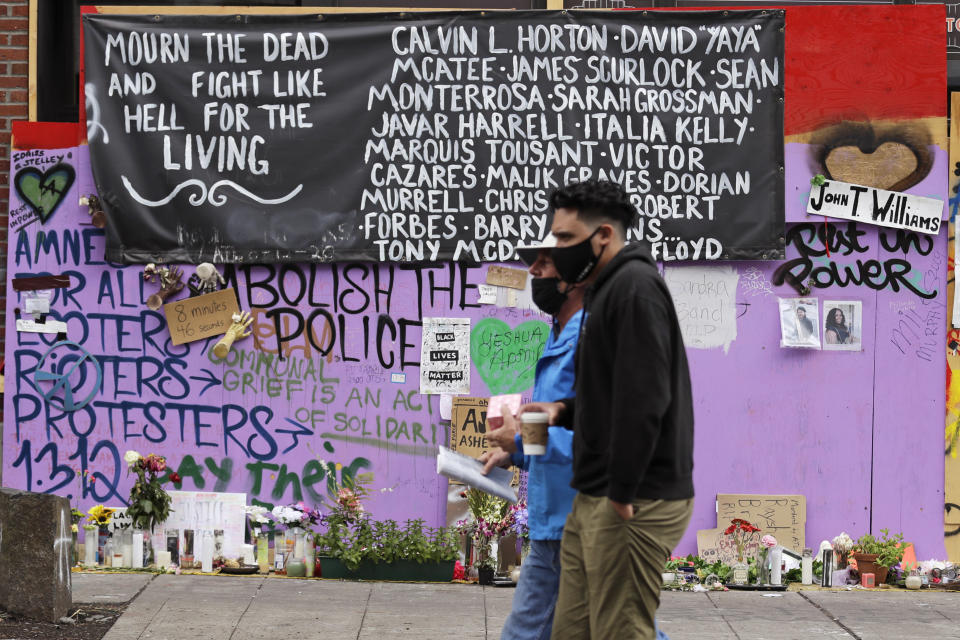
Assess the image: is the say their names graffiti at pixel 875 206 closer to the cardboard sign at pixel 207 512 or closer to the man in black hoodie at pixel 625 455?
the cardboard sign at pixel 207 512

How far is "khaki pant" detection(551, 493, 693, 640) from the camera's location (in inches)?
156

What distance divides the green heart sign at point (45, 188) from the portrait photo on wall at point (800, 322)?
15.4ft

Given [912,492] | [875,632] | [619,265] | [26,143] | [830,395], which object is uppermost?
[26,143]

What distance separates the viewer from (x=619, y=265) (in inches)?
162

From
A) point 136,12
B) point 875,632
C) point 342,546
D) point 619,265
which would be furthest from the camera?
point 136,12

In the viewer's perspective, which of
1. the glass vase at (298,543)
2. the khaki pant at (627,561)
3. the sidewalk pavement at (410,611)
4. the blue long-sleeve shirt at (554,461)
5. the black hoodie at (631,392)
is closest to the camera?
the black hoodie at (631,392)

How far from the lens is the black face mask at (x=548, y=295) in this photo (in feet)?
16.4

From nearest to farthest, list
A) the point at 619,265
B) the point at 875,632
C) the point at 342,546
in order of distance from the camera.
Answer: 1. the point at 619,265
2. the point at 875,632
3. the point at 342,546

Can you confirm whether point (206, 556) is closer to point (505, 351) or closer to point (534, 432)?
point (505, 351)

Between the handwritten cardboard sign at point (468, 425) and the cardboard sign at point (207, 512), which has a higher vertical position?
the handwritten cardboard sign at point (468, 425)

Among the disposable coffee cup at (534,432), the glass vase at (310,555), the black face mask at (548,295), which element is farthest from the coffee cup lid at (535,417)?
the glass vase at (310,555)

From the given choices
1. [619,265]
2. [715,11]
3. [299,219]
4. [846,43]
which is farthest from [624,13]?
[619,265]

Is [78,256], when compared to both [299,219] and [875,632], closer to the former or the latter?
[299,219]

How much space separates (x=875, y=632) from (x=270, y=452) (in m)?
3.83
